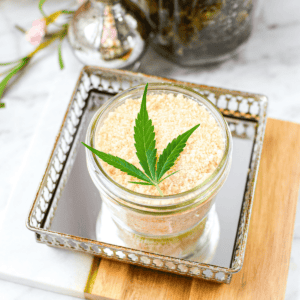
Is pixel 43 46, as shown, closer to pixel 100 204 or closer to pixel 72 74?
pixel 72 74

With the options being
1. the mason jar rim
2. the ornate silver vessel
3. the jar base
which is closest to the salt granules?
the mason jar rim

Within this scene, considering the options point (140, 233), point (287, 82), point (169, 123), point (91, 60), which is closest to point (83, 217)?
point (140, 233)

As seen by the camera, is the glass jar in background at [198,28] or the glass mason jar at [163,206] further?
the glass jar in background at [198,28]

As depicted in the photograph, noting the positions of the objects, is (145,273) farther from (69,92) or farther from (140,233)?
(69,92)

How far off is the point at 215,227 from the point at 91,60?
1.29 feet

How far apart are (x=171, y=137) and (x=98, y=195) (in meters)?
0.19

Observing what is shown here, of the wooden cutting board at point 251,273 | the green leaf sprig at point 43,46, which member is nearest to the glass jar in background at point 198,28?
the green leaf sprig at point 43,46

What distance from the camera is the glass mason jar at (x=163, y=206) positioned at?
444mm

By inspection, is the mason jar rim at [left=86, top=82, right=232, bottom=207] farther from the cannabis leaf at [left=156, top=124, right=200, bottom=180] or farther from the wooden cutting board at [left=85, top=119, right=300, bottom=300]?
the wooden cutting board at [left=85, top=119, right=300, bottom=300]

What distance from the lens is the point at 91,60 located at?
75 centimetres

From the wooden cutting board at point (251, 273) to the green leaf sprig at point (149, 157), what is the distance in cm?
17

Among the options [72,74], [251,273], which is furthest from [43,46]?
[251,273]

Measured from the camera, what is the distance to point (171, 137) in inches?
18.9

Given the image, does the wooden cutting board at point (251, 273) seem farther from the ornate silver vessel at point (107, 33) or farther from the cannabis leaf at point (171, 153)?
the ornate silver vessel at point (107, 33)
